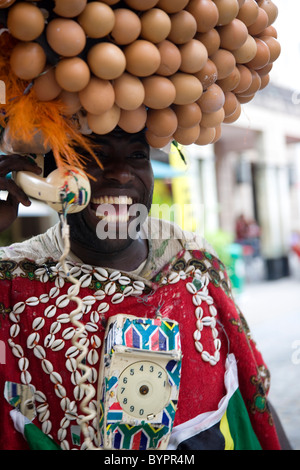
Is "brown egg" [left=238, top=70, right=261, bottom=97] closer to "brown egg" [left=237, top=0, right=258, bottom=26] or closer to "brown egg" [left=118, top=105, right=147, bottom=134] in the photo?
"brown egg" [left=237, top=0, right=258, bottom=26]

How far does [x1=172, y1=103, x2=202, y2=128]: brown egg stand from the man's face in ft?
0.72

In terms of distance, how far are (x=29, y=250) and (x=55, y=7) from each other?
2.66 ft

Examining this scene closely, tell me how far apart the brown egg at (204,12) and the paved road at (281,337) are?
9.63 ft

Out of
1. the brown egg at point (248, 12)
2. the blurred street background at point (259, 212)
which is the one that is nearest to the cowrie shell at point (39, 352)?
the brown egg at point (248, 12)

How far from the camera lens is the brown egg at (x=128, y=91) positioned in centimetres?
128

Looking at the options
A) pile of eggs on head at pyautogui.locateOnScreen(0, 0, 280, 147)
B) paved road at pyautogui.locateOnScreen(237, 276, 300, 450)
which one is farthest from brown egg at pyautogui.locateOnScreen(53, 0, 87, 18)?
paved road at pyautogui.locateOnScreen(237, 276, 300, 450)

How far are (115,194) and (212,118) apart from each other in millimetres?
359

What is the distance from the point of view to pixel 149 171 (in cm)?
171

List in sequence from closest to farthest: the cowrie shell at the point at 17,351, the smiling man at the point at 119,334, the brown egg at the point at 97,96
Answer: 1. the brown egg at the point at 97,96
2. the smiling man at the point at 119,334
3. the cowrie shell at the point at 17,351

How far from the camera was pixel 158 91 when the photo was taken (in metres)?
1.32

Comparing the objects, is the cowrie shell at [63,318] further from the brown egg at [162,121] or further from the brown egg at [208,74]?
the brown egg at [208,74]

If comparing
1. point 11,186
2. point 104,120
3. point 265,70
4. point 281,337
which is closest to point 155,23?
point 104,120

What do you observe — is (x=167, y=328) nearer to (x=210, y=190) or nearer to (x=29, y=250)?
(x=29, y=250)
